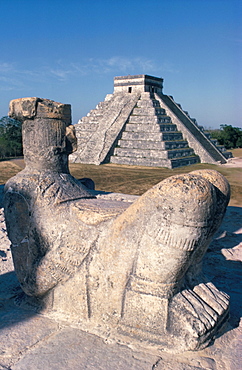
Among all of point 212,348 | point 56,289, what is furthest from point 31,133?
point 212,348

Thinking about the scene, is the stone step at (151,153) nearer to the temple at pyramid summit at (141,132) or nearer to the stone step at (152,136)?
the temple at pyramid summit at (141,132)

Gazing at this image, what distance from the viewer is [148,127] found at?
67.1 feet

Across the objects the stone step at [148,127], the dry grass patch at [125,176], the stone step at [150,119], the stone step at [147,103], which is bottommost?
the dry grass patch at [125,176]

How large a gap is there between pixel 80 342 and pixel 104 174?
1325 centimetres

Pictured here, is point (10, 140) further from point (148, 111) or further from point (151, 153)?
point (151, 153)

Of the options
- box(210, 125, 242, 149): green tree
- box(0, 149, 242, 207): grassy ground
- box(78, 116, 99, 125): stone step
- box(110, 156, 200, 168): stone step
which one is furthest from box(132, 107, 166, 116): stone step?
box(210, 125, 242, 149): green tree

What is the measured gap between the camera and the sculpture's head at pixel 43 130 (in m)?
3.06

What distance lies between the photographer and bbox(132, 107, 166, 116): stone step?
69.8ft

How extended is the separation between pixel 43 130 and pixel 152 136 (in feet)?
56.5

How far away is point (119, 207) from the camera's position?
3.02 metres

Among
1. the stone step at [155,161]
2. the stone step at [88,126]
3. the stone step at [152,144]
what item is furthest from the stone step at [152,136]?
the stone step at [88,126]

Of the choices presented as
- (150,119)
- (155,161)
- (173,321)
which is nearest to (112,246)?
(173,321)

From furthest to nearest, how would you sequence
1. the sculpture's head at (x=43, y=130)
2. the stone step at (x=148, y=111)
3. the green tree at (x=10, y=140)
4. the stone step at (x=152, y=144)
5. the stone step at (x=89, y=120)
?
1. the stone step at (x=89, y=120)
2. the green tree at (x=10, y=140)
3. the stone step at (x=148, y=111)
4. the stone step at (x=152, y=144)
5. the sculpture's head at (x=43, y=130)

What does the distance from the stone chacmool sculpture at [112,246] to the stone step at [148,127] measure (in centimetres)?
1733
